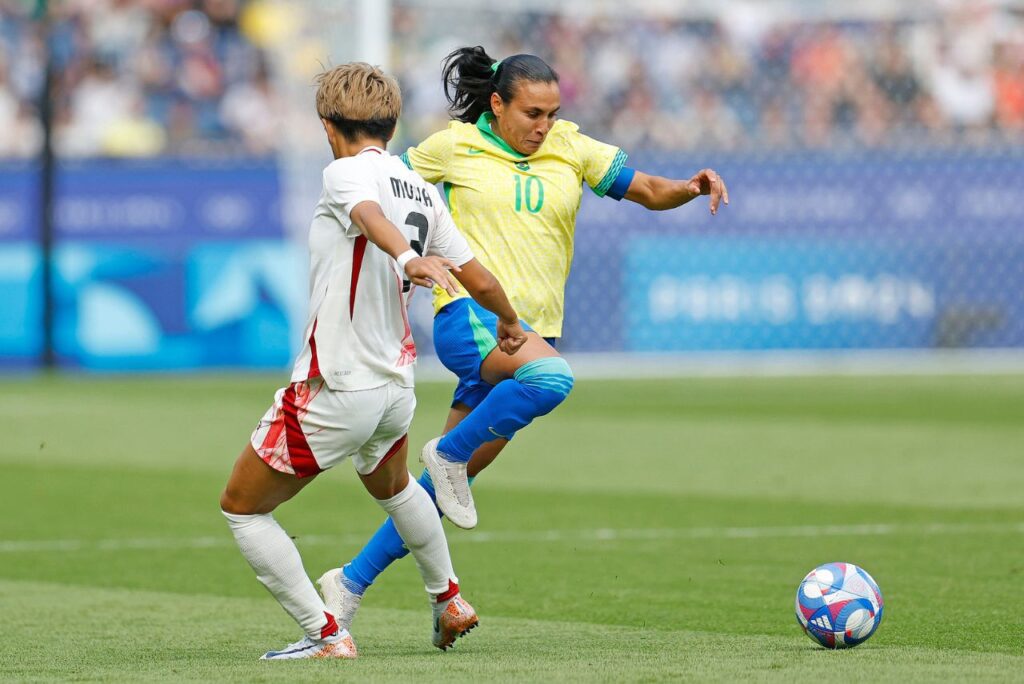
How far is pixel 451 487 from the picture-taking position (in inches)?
250

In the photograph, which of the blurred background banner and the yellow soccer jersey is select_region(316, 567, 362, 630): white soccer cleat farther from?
the blurred background banner

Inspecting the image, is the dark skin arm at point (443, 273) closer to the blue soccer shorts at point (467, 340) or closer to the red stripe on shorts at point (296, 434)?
Result: the red stripe on shorts at point (296, 434)

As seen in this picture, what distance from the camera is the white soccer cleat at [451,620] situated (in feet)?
19.7

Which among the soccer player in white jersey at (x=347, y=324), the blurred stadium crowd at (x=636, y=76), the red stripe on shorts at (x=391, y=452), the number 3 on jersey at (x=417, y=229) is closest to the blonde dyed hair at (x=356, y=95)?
the soccer player in white jersey at (x=347, y=324)

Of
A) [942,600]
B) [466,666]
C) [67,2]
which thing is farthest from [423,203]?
[67,2]

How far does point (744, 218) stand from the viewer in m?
20.7

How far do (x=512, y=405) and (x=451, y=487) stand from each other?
0.36 m

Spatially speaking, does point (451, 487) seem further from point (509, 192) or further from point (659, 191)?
point (659, 191)

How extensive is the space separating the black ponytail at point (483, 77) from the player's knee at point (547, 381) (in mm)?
1048

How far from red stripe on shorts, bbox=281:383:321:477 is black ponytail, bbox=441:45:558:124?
5.59 feet

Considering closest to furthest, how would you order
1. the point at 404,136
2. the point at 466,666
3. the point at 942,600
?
the point at 466,666, the point at 942,600, the point at 404,136

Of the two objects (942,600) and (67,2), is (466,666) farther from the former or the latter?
(67,2)

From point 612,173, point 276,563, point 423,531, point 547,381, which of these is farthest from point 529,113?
point 276,563

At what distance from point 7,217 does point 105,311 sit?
1.48 metres
